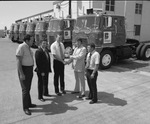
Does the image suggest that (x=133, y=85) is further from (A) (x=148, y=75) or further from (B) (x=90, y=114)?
(B) (x=90, y=114)

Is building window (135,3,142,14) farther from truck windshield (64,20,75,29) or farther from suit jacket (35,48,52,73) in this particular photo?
suit jacket (35,48,52,73)

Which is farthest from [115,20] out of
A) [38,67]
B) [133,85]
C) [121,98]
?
[38,67]

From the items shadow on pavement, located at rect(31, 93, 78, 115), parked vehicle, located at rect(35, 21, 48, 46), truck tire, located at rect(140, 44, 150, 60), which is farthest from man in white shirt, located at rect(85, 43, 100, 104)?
parked vehicle, located at rect(35, 21, 48, 46)

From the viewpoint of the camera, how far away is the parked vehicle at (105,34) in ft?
26.6

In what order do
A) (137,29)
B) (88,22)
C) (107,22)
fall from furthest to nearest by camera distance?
(137,29), (88,22), (107,22)

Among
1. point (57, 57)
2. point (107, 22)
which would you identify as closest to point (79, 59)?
point (57, 57)

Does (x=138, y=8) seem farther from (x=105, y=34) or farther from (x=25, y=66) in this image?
(x=25, y=66)

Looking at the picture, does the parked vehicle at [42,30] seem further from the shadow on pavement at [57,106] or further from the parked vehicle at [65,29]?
the shadow on pavement at [57,106]

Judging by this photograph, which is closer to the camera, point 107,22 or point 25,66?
point 25,66

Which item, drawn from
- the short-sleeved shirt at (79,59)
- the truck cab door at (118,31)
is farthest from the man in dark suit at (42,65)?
the truck cab door at (118,31)

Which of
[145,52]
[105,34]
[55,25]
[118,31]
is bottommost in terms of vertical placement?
[145,52]

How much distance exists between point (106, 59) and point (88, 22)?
77.4 inches

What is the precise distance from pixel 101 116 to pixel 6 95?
2834mm

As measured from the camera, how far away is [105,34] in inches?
324
